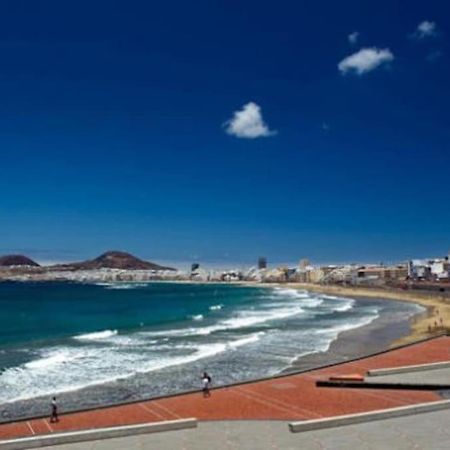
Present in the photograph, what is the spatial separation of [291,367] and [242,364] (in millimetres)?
2589

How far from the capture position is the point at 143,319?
61.4 metres

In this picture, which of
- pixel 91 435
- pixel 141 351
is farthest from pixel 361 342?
pixel 91 435

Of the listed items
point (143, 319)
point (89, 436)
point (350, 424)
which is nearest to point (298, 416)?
point (350, 424)

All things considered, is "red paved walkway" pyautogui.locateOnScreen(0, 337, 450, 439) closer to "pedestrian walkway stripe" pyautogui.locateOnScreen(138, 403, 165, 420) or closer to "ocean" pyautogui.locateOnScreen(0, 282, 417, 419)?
"pedestrian walkway stripe" pyautogui.locateOnScreen(138, 403, 165, 420)

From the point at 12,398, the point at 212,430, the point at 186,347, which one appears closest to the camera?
the point at 212,430

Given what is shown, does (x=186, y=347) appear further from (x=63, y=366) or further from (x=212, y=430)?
(x=212, y=430)

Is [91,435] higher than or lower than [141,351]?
higher

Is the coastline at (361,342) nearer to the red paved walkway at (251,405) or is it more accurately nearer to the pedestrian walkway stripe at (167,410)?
the red paved walkway at (251,405)

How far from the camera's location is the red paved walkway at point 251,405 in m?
18.6

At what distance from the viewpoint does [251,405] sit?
20.3 m

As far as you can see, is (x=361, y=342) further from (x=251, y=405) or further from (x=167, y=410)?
(x=167, y=410)

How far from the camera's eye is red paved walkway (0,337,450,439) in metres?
18.6

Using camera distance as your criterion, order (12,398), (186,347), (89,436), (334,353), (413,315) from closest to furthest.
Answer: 1. (89,436)
2. (12,398)
3. (334,353)
4. (186,347)
5. (413,315)

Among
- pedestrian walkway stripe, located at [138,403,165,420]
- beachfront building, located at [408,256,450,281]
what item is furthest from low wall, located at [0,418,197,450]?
beachfront building, located at [408,256,450,281]
